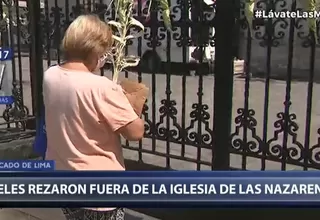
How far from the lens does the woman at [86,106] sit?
8.29 ft

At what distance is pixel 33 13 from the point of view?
4812mm

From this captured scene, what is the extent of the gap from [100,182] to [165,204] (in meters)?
0.36

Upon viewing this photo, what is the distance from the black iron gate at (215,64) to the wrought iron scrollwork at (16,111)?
1.02 ft

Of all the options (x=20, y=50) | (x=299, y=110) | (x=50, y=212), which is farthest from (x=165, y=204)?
(x=299, y=110)

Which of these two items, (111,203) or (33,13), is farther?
(33,13)

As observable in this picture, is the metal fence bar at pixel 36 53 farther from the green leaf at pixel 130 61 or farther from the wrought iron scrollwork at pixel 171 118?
the green leaf at pixel 130 61

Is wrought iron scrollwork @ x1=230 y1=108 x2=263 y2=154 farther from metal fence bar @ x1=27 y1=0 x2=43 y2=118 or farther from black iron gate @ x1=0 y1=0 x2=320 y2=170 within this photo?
metal fence bar @ x1=27 y1=0 x2=43 y2=118

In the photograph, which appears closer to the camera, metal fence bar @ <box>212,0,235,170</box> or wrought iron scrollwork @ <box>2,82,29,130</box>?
metal fence bar @ <box>212,0,235,170</box>

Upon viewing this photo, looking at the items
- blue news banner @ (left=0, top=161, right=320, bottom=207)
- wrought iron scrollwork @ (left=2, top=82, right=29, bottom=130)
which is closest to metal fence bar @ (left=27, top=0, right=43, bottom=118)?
wrought iron scrollwork @ (left=2, top=82, right=29, bottom=130)

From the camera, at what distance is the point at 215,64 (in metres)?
3.62

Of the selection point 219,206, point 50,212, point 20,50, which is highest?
point 20,50

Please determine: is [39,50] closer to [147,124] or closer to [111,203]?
[147,124]

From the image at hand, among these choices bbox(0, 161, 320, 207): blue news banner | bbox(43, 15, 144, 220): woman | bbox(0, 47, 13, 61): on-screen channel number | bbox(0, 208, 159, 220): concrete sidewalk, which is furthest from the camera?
bbox(0, 47, 13, 61): on-screen channel number

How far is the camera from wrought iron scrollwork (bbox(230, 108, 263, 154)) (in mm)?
3744
